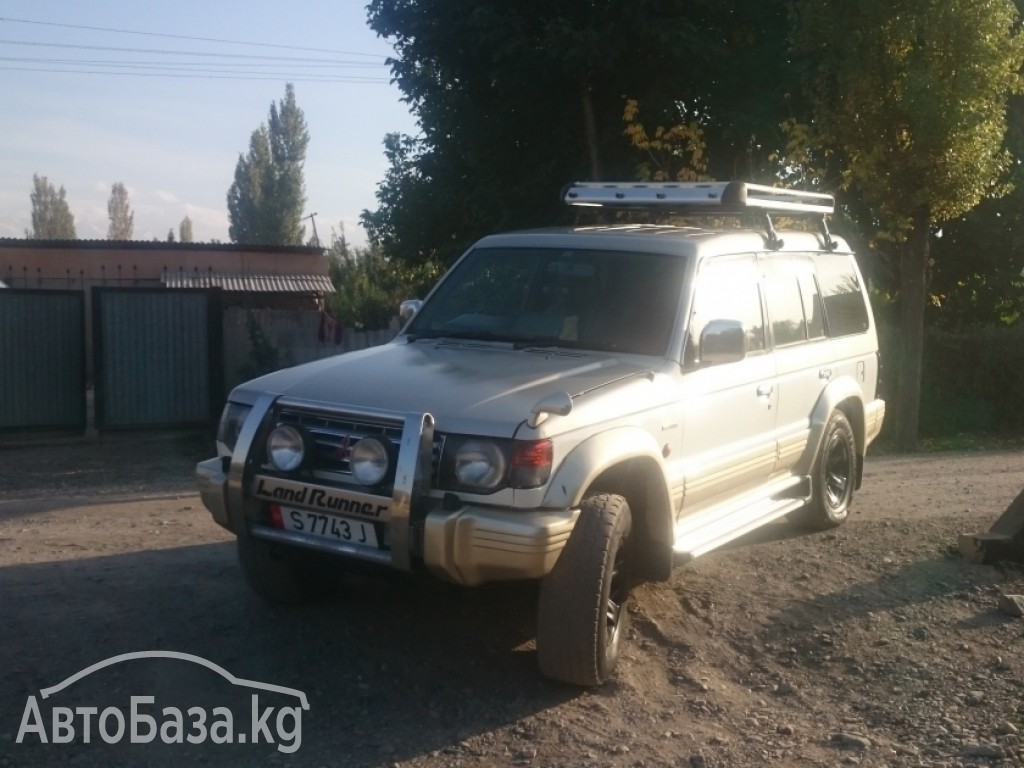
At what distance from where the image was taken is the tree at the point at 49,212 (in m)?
85.7

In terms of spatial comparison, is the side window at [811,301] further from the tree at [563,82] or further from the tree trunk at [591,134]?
the tree trunk at [591,134]

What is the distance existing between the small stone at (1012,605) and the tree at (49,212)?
87.0 meters

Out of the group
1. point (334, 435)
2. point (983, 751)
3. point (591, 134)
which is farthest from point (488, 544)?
point (591, 134)

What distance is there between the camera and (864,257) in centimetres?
1577

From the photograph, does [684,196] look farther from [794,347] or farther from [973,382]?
[973,382]

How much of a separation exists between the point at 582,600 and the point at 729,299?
2.49 m

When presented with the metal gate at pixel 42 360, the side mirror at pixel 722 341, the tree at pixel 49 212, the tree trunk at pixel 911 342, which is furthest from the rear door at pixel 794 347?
the tree at pixel 49 212

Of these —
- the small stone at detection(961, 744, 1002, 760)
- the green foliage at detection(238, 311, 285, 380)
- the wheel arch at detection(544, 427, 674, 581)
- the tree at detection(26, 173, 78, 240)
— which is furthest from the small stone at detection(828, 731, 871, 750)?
the tree at detection(26, 173, 78, 240)

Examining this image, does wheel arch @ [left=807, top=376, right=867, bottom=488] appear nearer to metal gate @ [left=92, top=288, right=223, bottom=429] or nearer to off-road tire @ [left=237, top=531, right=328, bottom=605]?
off-road tire @ [left=237, top=531, right=328, bottom=605]

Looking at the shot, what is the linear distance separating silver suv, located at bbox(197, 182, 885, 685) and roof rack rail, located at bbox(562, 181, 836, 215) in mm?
16

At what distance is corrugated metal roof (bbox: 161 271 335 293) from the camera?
89.7 ft

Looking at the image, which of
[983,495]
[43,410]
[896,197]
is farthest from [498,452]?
[43,410]

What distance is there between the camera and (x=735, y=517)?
6473mm

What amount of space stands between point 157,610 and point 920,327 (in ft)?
37.9
